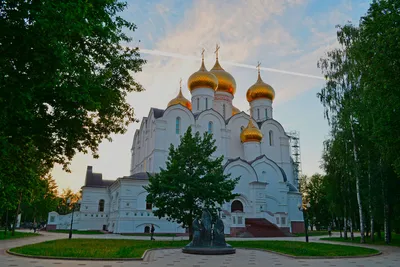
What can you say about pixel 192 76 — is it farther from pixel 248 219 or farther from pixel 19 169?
pixel 19 169

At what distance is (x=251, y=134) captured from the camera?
39.5 m

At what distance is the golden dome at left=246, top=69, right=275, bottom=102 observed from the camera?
45.3m

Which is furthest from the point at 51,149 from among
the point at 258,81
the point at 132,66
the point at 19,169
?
the point at 258,81

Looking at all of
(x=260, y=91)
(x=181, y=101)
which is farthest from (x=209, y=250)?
(x=260, y=91)

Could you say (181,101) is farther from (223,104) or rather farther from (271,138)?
(271,138)

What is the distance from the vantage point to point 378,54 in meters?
13.5

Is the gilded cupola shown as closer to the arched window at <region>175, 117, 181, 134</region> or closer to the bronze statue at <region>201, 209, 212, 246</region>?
the arched window at <region>175, 117, 181, 134</region>

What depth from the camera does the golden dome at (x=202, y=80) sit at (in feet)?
134

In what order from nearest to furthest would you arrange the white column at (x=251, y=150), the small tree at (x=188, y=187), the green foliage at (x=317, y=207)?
the small tree at (x=188, y=187), the white column at (x=251, y=150), the green foliage at (x=317, y=207)

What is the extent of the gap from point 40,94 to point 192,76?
113 ft

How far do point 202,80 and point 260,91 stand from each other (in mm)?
9255

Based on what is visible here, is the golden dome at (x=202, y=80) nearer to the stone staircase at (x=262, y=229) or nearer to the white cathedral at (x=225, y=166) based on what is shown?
the white cathedral at (x=225, y=166)

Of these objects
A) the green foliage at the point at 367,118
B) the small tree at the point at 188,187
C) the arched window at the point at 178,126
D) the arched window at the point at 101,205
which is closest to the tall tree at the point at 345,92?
the green foliage at the point at 367,118

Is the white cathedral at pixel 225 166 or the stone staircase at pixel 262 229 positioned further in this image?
the white cathedral at pixel 225 166
